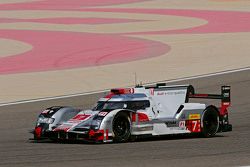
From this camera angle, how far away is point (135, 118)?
18.6 meters

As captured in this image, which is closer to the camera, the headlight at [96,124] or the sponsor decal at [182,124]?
the headlight at [96,124]

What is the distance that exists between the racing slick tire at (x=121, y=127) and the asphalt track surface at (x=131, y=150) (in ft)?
0.76

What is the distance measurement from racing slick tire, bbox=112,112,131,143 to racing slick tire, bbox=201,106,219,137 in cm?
198

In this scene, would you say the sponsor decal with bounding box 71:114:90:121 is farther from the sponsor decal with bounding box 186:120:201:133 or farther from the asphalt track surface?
the sponsor decal with bounding box 186:120:201:133

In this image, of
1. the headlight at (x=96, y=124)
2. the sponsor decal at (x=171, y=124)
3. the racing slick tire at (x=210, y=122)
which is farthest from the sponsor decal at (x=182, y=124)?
the headlight at (x=96, y=124)

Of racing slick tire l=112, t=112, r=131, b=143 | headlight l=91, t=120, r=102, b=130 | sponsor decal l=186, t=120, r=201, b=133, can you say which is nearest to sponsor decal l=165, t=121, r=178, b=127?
sponsor decal l=186, t=120, r=201, b=133

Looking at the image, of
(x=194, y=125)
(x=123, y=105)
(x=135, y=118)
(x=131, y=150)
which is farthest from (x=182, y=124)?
(x=131, y=150)

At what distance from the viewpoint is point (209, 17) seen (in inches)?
2079

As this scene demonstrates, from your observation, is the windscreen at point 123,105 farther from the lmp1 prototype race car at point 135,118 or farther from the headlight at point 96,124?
the headlight at point 96,124

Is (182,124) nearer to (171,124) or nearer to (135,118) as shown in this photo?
(171,124)

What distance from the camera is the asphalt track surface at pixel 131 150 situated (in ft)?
50.6

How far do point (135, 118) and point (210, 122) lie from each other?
1990 millimetres

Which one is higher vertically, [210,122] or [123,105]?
[123,105]

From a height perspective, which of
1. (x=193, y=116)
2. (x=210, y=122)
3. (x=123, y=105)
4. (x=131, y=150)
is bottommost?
(x=131, y=150)
